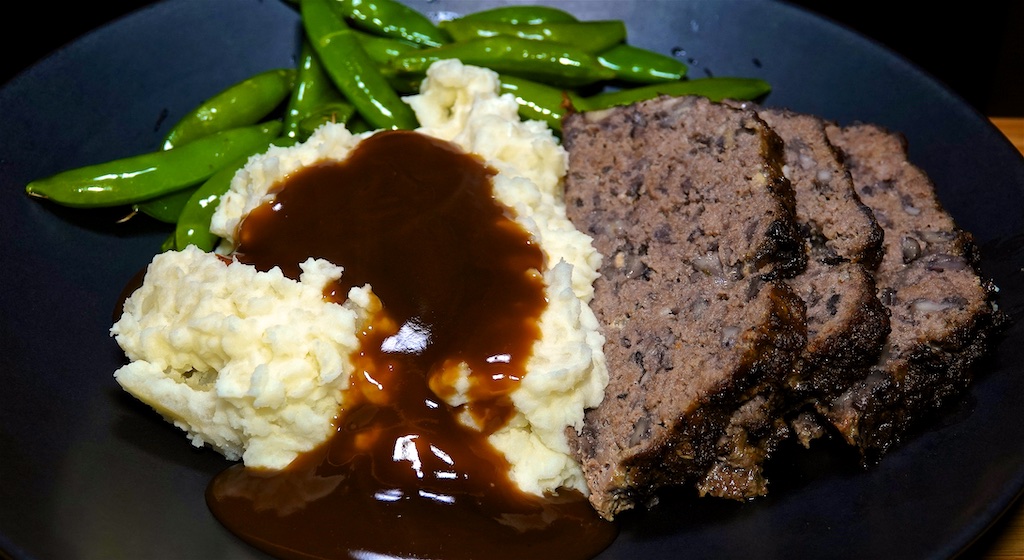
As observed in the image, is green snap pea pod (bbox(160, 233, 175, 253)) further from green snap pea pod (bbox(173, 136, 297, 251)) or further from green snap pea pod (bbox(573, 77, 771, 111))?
green snap pea pod (bbox(573, 77, 771, 111))

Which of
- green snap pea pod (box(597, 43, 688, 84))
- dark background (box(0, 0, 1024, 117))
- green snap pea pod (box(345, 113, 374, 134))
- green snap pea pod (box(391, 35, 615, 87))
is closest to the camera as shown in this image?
green snap pea pod (box(345, 113, 374, 134))

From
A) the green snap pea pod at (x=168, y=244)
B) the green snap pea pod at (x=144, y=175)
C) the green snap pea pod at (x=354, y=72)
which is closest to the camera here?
the green snap pea pod at (x=144, y=175)

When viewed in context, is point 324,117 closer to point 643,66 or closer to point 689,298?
point 643,66

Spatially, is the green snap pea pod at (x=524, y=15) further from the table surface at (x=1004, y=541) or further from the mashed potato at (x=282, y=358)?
the table surface at (x=1004, y=541)

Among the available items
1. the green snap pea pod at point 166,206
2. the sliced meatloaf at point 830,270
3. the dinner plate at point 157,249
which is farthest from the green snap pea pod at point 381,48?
the sliced meatloaf at point 830,270

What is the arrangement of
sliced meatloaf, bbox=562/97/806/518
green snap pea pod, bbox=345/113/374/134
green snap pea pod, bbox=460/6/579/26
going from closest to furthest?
sliced meatloaf, bbox=562/97/806/518 → green snap pea pod, bbox=345/113/374/134 → green snap pea pod, bbox=460/6/579/26

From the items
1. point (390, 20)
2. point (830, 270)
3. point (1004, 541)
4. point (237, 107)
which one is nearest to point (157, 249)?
point (237, 107)

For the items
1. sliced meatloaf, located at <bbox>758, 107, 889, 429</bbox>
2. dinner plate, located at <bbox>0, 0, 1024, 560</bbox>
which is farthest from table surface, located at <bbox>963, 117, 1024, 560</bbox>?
sliced meatloaf, located at <bbox>758, 107, 889, 429</bbox>
